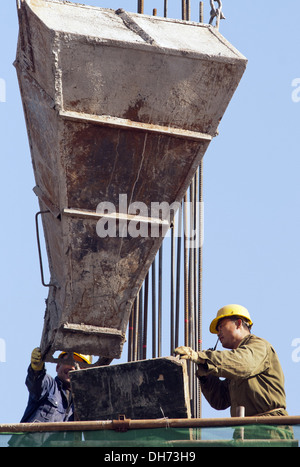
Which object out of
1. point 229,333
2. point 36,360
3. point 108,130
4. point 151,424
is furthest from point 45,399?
point 108,130

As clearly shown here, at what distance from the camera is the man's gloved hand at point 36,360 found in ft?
30.7

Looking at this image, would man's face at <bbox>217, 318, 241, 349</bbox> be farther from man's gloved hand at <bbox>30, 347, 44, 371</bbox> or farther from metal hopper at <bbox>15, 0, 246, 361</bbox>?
man's gloved hand at <bbox>30, 347, 44, 371</bbox>

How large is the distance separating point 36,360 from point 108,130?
2.60 metres

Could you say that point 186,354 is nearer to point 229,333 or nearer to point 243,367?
point 243,367

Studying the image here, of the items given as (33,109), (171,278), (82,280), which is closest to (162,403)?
(82,280)

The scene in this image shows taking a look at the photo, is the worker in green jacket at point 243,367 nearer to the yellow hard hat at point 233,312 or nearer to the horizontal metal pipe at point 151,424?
the yellow hard hat at point 233,312

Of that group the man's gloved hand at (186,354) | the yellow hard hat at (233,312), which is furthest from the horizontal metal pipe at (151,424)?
the yellow hard hat at (233,312)

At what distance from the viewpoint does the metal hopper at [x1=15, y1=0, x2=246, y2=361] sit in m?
8.08

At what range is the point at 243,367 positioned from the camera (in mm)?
7852

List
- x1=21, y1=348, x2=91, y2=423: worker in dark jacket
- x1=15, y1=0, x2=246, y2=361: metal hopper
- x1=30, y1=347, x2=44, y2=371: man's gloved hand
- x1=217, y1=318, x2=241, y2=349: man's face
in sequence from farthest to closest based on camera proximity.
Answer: x1=21, y1=348, x2=91, y2=423: worker in dark jacket
x1=30, y1=347, x2=44, y2=371: man's gloved hand
x1=217, y1=318, x2=241, y2=349: man's face
x1=15, y1=0, x2=246, y2=361: metal hopper

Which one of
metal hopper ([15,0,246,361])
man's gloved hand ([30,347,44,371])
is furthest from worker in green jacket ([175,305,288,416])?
man's gloved hand ([30,347,44,371])

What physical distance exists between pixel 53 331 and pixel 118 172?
176 cm
